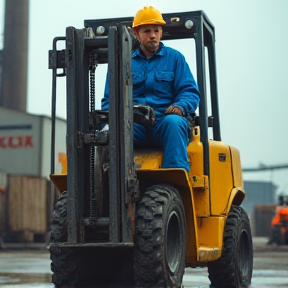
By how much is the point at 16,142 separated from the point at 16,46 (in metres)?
14.1

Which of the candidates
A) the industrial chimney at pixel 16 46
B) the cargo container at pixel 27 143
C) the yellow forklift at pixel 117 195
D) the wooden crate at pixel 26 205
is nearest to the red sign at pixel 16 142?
the cargo container at pixel 27 143

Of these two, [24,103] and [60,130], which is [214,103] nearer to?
[60,130]

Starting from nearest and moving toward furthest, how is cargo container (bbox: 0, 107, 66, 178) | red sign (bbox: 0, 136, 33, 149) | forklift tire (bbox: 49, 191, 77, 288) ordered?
forklift tire (bbox: 49, 191, 77, 288)
cargo container (bbox: 0, 107, 66, 178)
red sign (bbox: 0, 136, 33, 149)

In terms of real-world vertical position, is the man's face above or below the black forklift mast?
above

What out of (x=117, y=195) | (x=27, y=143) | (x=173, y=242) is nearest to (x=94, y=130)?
(x=117, y=195)

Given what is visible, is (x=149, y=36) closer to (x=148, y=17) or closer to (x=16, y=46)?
(x=148, y=17)

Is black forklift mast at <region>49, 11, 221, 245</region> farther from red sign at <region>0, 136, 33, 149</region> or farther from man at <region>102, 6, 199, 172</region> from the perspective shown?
red sign at <region>0, 136, 33, 149</region>

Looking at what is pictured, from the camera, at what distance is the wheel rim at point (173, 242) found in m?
6.24

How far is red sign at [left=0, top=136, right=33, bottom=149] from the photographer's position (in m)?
29.1

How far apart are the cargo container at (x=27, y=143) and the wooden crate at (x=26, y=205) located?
0.86 meters

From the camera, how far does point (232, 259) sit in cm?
769

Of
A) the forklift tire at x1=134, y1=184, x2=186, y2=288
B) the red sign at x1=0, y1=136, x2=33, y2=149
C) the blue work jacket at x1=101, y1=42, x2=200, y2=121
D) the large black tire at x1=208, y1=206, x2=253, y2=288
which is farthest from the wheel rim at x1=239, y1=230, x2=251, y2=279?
the red sign at x1=0, y1=136, x2=33, y2=149

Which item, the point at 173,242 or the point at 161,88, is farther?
the point at 161,88

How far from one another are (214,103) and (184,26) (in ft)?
4.45
